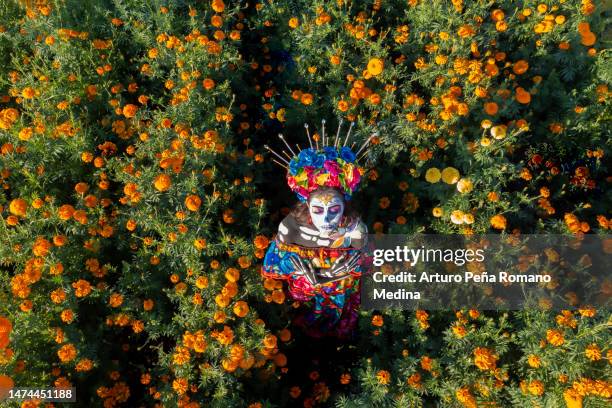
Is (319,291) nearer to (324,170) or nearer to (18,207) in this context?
(324,170)

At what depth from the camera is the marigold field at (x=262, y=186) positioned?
9.29ft

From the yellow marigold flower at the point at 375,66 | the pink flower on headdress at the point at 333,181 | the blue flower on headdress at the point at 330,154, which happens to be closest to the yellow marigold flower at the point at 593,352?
the pink flower on headdress at the point at 333,181

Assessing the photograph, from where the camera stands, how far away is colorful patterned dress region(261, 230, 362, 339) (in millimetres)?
2988

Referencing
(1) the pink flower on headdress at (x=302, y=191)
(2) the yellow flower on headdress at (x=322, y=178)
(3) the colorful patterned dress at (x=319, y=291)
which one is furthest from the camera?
(3) the colorful patterned dress at (x=319, y=291)

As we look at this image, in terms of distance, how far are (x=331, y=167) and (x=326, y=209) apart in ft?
0.86

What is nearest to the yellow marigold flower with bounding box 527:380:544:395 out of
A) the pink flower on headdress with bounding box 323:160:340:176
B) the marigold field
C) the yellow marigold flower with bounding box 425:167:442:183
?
the marigold field

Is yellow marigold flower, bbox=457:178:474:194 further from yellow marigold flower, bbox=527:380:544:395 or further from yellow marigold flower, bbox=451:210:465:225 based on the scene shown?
yellow marigold flower, bbox=527:380:544:395

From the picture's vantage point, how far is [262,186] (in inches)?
166

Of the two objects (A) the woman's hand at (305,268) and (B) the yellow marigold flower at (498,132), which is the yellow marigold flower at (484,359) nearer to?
(A) the woman's hand at (305,268)

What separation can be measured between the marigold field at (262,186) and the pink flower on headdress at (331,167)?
89 cm

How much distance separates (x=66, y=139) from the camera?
136 inches

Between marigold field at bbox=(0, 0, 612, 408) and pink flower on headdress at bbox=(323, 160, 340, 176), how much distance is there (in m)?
0.89

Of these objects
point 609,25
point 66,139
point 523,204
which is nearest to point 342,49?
point 523,204

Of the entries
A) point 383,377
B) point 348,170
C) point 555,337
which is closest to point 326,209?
point 348,170
